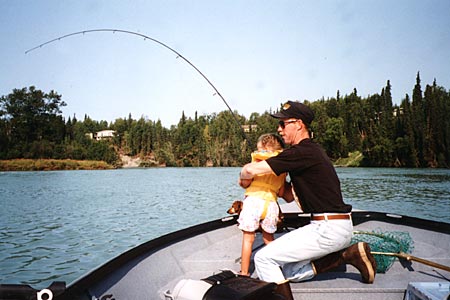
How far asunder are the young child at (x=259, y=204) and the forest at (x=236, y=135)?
37.5 m

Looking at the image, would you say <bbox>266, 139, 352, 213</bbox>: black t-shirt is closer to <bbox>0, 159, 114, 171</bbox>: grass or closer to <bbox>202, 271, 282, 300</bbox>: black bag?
<bbox>202, 271, 282, 300</bbox>: black bag

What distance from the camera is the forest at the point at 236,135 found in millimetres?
49844

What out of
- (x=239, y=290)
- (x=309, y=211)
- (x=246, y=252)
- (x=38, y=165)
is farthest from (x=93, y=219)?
(x=38, y=165)

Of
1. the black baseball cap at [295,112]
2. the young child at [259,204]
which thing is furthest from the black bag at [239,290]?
the black baseball cap at [295,112]

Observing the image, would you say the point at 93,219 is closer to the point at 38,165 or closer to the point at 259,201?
the point at 259,201

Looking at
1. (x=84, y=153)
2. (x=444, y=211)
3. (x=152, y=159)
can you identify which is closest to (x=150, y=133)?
(x=152, y=159)

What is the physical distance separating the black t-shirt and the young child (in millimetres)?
350

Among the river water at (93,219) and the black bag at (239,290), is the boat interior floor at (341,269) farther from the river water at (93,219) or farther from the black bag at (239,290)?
the river water at (93,219)

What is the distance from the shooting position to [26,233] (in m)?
10.6

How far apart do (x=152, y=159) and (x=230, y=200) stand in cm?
6199

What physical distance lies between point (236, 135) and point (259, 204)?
68.2m

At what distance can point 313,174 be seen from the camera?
7.37 feet

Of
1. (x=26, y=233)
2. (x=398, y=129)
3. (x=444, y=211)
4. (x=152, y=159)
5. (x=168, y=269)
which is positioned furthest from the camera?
(x=152, y=159)

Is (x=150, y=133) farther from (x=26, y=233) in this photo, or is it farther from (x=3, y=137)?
(x=26, y=233)
